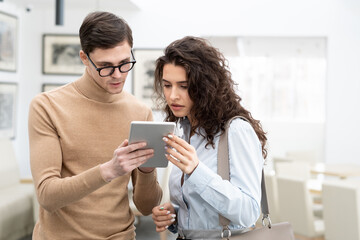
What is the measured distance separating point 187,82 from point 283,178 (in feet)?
9.90

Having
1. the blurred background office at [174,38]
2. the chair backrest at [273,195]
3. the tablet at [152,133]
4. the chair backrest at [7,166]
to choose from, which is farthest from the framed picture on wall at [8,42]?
the tablet at [152,133]

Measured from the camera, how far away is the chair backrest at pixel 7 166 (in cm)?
575

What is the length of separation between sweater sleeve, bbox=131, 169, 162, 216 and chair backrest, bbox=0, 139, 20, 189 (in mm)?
4201

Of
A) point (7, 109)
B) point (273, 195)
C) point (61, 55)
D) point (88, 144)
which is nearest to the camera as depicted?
point (88, 144)

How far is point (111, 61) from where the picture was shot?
5.67ft

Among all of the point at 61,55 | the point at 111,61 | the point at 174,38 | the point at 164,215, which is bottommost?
the point at 164,215

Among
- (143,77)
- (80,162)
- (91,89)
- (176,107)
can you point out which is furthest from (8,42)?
(176,107)

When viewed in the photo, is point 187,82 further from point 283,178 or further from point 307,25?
point 307,25

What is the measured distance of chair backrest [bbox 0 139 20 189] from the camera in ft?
18.9

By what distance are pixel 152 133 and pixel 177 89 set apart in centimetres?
23

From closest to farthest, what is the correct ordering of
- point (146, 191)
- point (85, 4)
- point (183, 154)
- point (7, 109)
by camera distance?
point (183, 154) < point (146, 191) < point (7, 109) < point (85, 4)

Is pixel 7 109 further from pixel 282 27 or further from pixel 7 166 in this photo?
pixel 282 27

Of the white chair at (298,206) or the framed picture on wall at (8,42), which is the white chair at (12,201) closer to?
the framed picture on wall at (8,42)

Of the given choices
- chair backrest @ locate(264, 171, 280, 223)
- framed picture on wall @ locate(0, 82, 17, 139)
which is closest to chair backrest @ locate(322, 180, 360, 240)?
chair backrest @ locate(264, 171, 280, 223)
